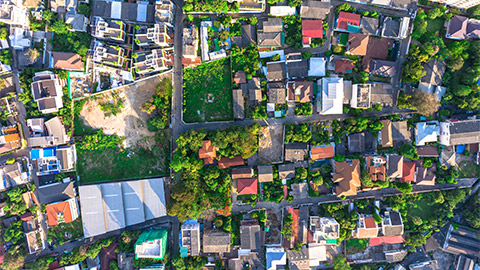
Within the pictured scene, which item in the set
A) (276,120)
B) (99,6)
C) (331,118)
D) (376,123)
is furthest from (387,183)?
(99,6)

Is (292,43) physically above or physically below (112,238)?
above

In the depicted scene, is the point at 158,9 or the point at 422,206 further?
the point at 422,206

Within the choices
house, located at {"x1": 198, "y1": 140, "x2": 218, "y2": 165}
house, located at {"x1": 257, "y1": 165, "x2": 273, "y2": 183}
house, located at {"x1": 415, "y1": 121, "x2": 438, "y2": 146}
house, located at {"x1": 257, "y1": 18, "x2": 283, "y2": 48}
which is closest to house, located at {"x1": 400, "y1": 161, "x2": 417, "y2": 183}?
house, located at {"x1": 415, "y1": 121, "x2": 438, "y2": 146}

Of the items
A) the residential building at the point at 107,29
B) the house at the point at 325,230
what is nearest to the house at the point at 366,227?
the house at the point at 325,230

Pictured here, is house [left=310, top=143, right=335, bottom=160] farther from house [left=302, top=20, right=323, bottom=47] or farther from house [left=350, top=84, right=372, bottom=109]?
house [left=302, top=20, right=323, bottom=47]

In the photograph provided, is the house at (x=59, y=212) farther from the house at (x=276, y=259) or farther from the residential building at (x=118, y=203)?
the house at (x=276, y=259)

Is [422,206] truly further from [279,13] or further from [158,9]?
[158,9]

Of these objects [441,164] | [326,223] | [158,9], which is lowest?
[326,223]

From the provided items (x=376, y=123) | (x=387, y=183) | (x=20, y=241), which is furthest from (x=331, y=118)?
(x=20, y=241)

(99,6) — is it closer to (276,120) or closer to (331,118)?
(276,120)
